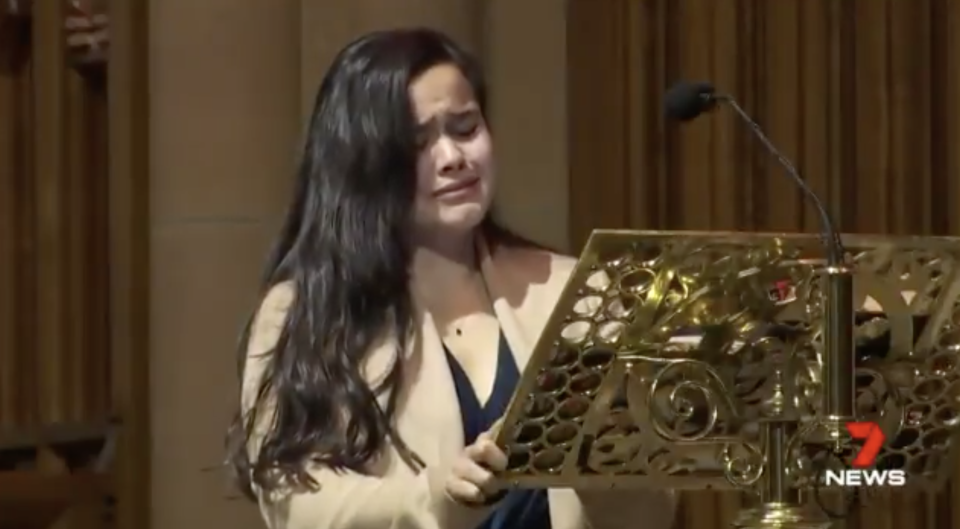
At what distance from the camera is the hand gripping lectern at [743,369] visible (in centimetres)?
164

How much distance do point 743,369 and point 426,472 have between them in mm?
415

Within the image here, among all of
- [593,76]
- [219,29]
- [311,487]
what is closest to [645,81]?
[593,76]

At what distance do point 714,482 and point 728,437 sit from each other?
0.15 ft

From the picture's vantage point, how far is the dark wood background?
10.3 ft

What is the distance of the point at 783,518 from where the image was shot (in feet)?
5.39

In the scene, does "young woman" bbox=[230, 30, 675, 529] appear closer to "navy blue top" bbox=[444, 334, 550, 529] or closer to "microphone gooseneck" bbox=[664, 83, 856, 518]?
"navy blue top" bbox=[444, 334, 550, 529]

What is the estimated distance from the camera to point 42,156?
365cm

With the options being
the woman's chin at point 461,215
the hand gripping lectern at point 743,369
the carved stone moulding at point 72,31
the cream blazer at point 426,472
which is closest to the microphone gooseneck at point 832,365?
the hand gripping lectern at point 743,369

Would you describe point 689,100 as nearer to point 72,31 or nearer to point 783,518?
point 783,518

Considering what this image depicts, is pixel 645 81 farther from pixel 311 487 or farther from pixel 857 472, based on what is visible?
pixel 857 472

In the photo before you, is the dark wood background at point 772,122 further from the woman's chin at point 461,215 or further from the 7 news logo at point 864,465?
the 7 news logo at point 864,465

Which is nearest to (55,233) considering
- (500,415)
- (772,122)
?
(772,122)

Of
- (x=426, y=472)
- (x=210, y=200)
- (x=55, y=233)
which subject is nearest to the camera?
(x=426, y=472)

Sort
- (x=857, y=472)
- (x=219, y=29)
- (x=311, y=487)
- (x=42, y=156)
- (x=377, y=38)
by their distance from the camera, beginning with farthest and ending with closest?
(x=42, y=156)
(x=219, y=29)
(x=377, y=38)
(x=311, y=487)
(x=857, y=472)
